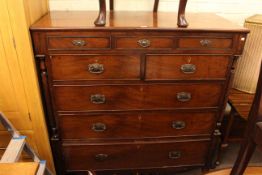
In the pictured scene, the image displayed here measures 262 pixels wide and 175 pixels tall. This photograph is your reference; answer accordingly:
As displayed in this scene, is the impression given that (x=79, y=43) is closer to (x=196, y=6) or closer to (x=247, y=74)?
(x=196, y=6)

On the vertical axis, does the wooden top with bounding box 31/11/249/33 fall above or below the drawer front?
above

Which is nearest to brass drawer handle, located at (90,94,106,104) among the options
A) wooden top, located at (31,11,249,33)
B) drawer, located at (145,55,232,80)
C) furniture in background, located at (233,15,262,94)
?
drawer, located at (145,55,232,80)

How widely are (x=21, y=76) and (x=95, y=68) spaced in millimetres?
413

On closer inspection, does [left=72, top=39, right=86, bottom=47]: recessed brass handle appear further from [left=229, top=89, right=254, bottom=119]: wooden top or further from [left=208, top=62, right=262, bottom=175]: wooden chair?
[left=229, top=89, right=254, bottom=119]: wooden top

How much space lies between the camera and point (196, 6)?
1.80 meters

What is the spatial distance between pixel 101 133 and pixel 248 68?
115 centimetres

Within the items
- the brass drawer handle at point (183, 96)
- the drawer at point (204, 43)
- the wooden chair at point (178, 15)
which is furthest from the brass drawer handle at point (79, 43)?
the brass drawer handle at point (183, 96)

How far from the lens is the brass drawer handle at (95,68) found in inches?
52.2

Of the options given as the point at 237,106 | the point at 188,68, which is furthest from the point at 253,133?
the point at 237,106

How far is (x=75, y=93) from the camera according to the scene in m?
1.40

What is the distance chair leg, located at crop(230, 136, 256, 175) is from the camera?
3.07ft

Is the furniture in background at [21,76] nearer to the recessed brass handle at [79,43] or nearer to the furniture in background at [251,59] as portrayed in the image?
the recessed brass handle at [79,43]

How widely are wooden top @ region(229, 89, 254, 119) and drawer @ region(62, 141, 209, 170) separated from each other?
318 millimetres

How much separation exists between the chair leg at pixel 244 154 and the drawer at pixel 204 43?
60 centimetres
